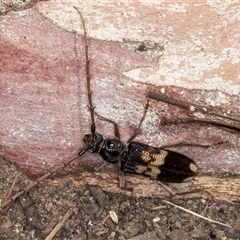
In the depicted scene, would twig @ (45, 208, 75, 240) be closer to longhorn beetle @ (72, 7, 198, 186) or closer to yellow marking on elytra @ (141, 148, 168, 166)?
longhorn beetle @ (72, 7, 198, 186)

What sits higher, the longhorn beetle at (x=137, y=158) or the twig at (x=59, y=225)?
the longhorn beetle at (x=137, y=158)

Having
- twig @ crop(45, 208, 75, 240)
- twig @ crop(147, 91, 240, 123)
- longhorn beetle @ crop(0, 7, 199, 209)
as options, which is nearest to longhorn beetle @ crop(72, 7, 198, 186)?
longhorn beetle @ crop(0, 7, 199, 209)

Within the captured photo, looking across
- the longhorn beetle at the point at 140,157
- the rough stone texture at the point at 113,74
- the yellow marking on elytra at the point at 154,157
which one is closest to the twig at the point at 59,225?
the rough stone texture at the point at 113,74

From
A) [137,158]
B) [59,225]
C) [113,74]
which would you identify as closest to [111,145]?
[137,158]

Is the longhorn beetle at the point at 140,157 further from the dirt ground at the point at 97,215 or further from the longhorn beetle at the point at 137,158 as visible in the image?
the dirt ground at the point at 97,215

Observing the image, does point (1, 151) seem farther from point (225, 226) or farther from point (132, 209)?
point (225, 226)
